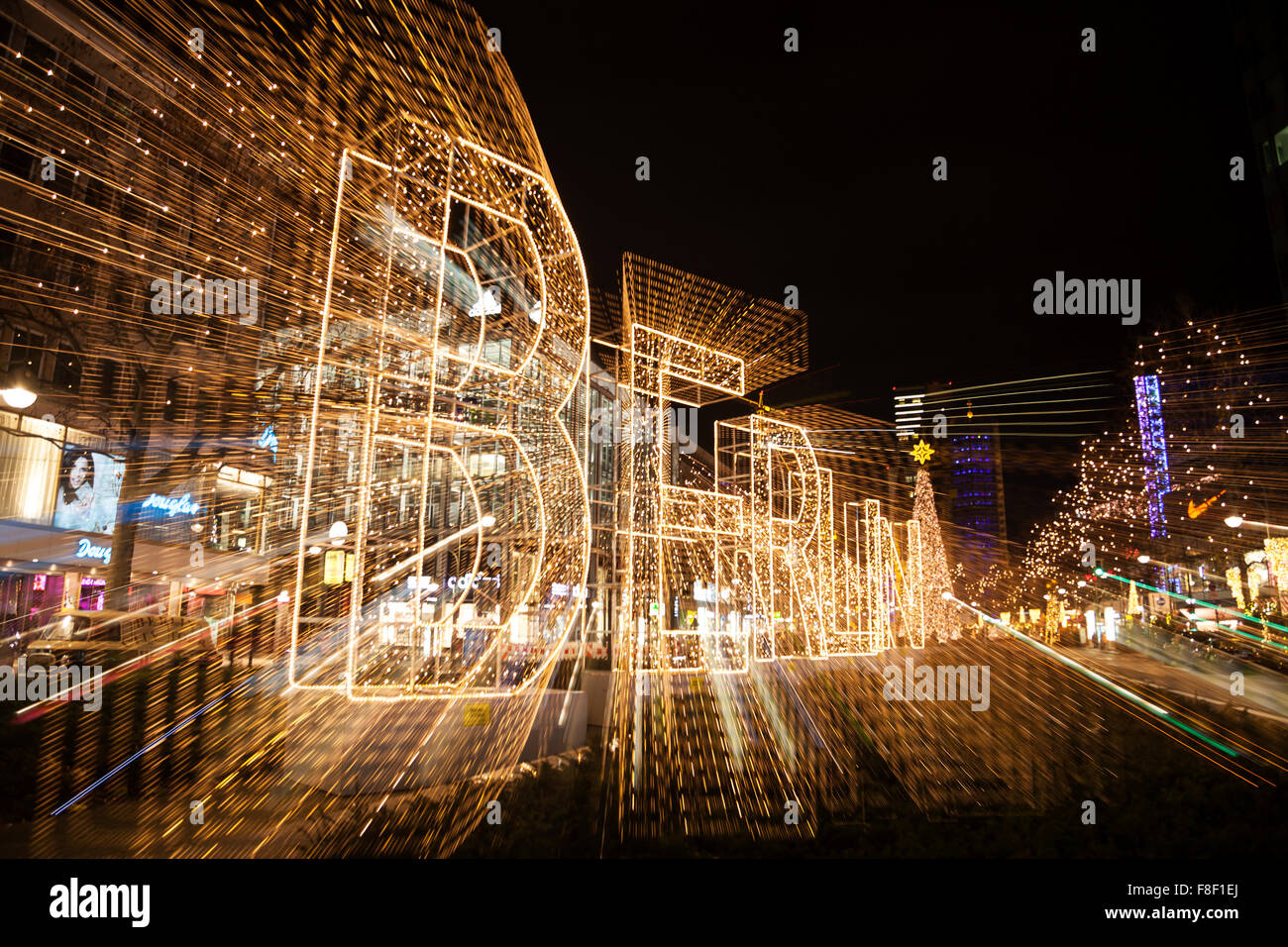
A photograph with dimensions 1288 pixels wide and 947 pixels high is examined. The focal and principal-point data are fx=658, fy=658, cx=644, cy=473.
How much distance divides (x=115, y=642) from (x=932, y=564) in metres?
18.3

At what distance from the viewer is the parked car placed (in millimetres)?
7181

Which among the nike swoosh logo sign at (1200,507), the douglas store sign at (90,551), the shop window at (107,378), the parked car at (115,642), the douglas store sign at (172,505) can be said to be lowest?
the parked car at (115,642)

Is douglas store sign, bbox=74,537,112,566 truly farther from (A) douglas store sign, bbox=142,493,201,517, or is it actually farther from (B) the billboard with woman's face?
(A) douglas store sign, bbox=142,493,201,517

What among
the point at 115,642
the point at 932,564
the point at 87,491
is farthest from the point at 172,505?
the point at 932,564

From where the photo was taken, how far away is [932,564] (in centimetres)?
1886

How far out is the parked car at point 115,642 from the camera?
7.18 metres

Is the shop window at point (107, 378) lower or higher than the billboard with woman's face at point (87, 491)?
higher

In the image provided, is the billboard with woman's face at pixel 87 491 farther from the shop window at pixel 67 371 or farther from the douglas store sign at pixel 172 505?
the shop window at pixel 67 371

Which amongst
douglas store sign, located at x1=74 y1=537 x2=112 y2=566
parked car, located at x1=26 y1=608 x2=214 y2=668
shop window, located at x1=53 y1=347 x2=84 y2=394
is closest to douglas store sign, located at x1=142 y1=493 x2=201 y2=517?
douglas store sign, located at x1=74 y1=537 x2=112 y2=566

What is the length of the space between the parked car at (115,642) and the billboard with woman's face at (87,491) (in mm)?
3633

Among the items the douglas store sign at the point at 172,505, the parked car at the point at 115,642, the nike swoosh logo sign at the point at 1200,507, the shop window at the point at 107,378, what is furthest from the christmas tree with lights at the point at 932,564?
the douglas store sign at the point at 172,505

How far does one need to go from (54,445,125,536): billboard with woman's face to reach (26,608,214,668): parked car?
3.63m

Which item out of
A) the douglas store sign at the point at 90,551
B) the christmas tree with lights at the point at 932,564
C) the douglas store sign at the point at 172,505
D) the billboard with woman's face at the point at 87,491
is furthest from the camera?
the christmas tree with lights at the point at 932,564
